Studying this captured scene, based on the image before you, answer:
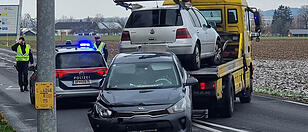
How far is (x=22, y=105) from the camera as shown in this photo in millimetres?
16219

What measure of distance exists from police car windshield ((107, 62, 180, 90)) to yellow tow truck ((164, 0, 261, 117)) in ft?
8.71

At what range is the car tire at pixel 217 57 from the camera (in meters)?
15.5

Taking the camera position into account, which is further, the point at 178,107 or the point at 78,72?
the point at 78,72

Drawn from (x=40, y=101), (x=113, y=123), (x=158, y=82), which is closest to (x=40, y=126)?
(x=40, y=101)

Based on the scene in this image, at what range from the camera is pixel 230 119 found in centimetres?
1345

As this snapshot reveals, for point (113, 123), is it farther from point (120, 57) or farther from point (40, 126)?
point (40, 126)

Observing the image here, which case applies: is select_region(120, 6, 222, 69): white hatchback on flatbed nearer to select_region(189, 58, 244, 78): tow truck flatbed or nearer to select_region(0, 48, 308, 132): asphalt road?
select_region(189, 58, 244, 78): tow truck flatbed

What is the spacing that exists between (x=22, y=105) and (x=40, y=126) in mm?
10249

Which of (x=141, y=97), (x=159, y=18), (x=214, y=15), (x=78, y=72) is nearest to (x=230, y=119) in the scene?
(x=159, y=18)

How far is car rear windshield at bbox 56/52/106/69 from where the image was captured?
49.6ft

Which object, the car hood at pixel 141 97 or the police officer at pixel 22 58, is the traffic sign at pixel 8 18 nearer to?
the police officer at pixel 22 58

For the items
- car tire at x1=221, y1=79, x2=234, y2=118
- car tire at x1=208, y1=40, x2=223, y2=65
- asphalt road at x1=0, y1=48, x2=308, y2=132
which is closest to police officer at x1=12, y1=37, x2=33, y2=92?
asphalt road at x1=0, y1=48, x2=308, y2=132

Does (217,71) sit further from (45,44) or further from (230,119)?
(45,44)

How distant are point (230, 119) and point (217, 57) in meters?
2.72
